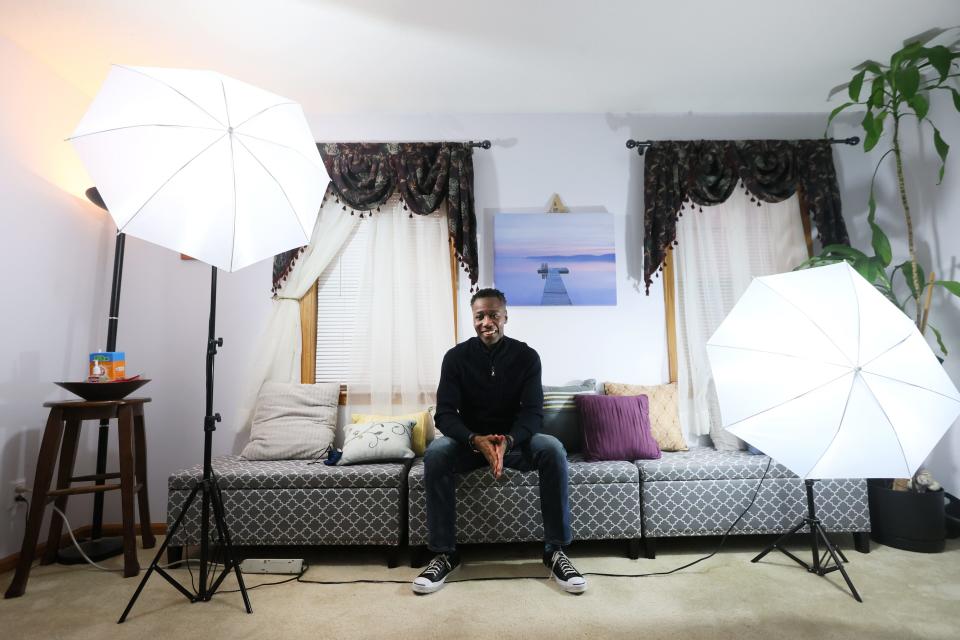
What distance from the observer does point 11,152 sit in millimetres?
2762

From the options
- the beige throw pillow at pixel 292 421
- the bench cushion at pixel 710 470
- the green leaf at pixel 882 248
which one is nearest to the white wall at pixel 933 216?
the green leaf at pixel 882 248

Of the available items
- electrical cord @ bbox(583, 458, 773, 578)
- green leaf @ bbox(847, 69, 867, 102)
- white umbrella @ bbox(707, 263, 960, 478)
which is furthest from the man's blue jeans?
green leaf @ bbox(847, 69, 867, 102)

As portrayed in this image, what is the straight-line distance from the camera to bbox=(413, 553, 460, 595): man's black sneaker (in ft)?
7.39

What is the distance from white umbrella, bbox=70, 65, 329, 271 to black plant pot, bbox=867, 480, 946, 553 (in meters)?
3.34

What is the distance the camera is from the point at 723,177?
3553 millimetres

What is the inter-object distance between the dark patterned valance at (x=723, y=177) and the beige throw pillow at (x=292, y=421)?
223 cm

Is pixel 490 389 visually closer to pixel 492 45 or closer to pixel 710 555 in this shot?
pixel 710 555

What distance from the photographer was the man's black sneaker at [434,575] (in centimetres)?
225

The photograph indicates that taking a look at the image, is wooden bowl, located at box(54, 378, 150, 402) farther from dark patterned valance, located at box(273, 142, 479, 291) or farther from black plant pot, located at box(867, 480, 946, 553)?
black plant pot, located at box(867, 480, 946, 553)

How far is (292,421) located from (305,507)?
654 millimetres

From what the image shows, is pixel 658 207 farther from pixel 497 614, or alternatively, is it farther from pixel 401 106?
pixel 497 614

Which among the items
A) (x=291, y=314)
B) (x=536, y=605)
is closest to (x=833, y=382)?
(x=536, y=605)

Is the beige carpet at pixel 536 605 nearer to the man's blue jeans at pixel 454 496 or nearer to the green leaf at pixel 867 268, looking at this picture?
the man's blue jeans at pixel 454 496

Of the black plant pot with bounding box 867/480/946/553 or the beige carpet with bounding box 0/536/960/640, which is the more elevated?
the black plant pot with bounding box 867/480/946/553
